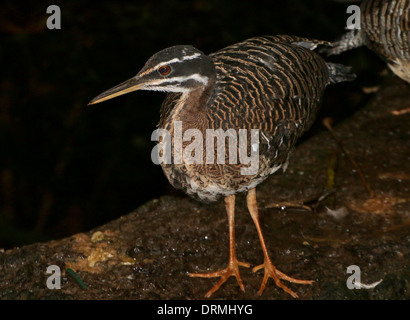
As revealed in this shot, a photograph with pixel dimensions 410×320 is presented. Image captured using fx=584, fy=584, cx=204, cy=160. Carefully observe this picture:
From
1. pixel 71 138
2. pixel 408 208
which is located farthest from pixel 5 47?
pixel 408 208

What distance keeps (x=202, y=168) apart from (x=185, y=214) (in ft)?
3.72

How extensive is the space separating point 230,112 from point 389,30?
2.68 m

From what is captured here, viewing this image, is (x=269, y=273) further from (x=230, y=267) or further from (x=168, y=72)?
(x=168, y=72)

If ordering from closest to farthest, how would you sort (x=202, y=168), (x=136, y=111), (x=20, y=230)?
1. (x=202, y=168)
2. (x=20, y=230)
3. (x=136, y=111)

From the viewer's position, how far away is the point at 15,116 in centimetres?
716

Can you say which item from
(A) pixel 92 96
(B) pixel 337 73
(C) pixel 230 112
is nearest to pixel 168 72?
(C) pixel 230 112

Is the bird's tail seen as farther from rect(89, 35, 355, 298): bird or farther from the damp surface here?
the damp surface

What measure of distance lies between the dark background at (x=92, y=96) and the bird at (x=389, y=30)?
1.09m

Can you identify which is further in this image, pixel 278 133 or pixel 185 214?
pixel 185 214

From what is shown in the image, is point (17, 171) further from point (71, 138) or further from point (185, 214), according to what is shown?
point (185, 214)

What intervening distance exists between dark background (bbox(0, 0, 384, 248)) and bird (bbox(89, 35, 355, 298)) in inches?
91.4

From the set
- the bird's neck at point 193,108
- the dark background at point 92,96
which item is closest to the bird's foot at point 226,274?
the bird's neck at point 193,108

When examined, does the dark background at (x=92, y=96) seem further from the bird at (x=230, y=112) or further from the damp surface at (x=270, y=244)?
the bird at (x=230, y=112)

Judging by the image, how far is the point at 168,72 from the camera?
3.82 metres
